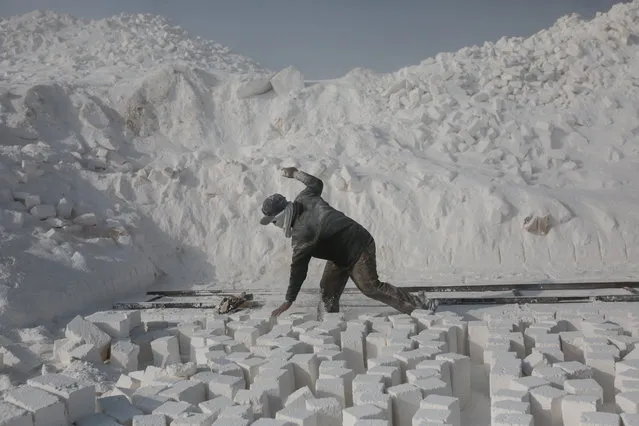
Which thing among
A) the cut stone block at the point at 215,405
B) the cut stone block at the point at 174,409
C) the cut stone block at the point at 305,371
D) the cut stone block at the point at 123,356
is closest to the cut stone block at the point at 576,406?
the cut stone block at the point at 305,371

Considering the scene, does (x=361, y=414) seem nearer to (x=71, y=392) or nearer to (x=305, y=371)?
(x=305, y=371)

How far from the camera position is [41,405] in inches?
125

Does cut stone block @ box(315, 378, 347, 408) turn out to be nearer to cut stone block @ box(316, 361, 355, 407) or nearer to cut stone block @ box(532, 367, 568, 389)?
cut stone block @ box(316, 361, 355, 407)

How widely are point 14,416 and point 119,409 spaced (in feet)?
2.07

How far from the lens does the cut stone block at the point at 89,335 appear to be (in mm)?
4902

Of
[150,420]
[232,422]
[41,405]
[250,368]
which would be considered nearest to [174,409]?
[150,420]

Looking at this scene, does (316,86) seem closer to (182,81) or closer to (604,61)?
(182,81)

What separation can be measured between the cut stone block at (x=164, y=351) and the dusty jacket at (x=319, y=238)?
109cm

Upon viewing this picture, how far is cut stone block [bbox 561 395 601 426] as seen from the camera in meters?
3.34

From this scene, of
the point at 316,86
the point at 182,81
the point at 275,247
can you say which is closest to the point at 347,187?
the point at 275,247

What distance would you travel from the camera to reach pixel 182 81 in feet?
36.1

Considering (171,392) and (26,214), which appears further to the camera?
(26,214)

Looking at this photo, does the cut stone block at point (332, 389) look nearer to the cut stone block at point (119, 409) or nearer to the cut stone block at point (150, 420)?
the cut stone block at point (150, 420)

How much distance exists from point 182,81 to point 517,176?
243 inches
